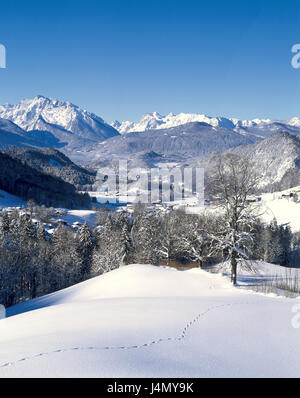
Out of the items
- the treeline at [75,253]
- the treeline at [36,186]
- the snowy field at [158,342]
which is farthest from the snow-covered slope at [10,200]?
the snowy field at [158,342]

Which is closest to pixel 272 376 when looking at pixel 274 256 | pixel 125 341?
pixel 125 341

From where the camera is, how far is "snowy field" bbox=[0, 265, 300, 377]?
401 cm

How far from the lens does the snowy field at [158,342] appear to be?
13.1 feet

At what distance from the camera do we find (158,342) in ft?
16.9

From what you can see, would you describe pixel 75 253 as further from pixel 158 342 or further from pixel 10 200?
pixel 10 200

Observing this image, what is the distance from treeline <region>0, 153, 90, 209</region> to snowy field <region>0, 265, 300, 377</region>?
12862 cm

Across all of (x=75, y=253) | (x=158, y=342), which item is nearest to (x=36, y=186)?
(x=75, y=253)

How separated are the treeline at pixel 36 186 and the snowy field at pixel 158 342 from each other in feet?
422

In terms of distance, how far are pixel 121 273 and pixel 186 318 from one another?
1091cm

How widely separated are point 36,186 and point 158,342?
150035 mm

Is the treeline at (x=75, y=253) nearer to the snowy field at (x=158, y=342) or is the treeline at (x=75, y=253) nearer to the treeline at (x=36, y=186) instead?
the snowy field at (x=158, y=342)

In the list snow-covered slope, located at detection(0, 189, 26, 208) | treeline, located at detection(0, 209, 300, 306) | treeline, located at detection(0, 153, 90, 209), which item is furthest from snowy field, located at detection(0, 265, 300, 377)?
treeline, located at detection(0, 153, 90, 209)

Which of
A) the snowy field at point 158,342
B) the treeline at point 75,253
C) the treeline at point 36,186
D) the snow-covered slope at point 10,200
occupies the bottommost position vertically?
the treeline at point 75,253
